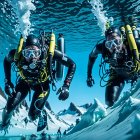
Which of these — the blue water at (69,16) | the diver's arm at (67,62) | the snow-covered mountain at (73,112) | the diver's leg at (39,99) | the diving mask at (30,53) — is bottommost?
the snow-covered mountain at (73,112)

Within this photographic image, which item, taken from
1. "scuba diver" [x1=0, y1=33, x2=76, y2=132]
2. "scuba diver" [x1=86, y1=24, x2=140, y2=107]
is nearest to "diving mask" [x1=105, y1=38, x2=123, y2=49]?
"scuba diver" [x1=86, y1=24, x2=140, y2=107]

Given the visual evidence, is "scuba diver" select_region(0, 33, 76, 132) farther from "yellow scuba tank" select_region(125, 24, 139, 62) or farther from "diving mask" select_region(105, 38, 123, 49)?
"yellow scuba tank" select_region(125, 24, 139, 62)

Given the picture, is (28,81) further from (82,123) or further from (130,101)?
(130,101)

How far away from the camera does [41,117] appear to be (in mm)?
6676

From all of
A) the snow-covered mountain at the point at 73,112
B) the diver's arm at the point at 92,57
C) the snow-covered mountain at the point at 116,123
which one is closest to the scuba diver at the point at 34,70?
the snow-covered mountain at the point at 116,123

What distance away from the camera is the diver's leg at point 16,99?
6.26m

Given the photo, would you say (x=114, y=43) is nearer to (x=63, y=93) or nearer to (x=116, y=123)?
(x=63, y=93)

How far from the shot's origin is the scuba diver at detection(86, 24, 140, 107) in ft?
20.0

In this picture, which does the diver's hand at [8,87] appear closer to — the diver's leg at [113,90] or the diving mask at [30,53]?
the diving mask at [30,53]

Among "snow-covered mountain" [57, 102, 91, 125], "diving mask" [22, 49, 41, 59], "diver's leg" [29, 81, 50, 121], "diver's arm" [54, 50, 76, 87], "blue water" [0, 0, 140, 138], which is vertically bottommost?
"snow-covered mountain" [57, 102, 91, 125]

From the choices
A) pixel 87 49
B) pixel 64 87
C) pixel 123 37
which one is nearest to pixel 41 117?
pixel 64 87

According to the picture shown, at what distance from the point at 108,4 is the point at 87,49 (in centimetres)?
1272

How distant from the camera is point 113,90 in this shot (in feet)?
21.9

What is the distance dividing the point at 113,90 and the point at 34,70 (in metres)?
2.20
